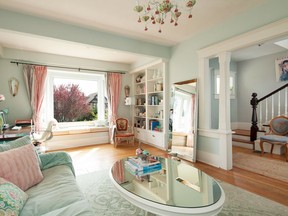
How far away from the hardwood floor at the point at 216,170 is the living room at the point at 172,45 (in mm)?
255

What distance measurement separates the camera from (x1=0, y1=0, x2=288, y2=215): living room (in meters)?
2.45

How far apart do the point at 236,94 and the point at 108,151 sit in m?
4.61

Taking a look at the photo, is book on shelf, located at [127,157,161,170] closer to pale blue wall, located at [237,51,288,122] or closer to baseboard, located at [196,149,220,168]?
baseboard, located at [196,149,220,168]

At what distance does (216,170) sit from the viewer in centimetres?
291

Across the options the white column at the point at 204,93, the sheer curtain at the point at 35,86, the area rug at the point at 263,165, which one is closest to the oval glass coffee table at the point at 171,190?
the white column at the point at 204,93

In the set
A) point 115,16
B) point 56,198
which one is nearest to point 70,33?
point 115,16

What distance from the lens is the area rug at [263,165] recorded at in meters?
2.69

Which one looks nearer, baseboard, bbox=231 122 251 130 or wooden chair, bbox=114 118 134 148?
wooden chair, bbox=114 118 134 148

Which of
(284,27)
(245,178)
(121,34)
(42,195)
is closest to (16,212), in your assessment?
(42,195)

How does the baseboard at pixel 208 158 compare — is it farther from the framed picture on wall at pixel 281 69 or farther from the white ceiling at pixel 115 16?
the framed picture on wall at pixel 281 69

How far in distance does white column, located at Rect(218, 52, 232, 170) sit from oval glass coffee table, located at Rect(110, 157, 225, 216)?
1.30 meters

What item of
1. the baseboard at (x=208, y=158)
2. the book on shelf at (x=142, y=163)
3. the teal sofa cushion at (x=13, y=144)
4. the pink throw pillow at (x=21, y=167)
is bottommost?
the baseboard at (x=208, y=158)

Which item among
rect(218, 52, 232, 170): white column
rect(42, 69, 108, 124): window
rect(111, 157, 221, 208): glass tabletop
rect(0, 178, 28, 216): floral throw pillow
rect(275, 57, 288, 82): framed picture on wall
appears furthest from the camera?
rect(42, 69, 108, 124): window

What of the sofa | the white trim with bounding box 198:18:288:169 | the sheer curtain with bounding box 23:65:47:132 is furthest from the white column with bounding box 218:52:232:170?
the sheer curtain with bounding box 23:65:47:132
